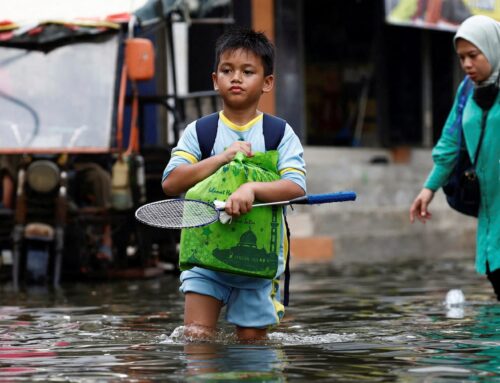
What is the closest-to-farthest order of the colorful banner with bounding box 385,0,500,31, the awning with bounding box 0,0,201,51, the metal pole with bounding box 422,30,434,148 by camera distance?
1. the awning with bounding box 0,0,201,51
2. the colorful banner with bounding box 385,0,500,31
3. the metal pole with bounding box 422,30,434,148

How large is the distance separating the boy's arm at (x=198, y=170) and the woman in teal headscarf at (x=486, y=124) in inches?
78.1

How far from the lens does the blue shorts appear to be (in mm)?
7031

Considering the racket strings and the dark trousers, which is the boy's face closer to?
the racket strings

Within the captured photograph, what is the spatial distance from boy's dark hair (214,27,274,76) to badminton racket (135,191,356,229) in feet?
2.16

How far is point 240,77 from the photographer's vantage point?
692 cm

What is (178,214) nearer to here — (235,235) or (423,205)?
(235,235)

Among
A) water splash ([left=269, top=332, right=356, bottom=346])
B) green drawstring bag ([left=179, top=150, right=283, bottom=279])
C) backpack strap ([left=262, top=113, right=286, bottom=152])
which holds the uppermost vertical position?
backpack strap ([left=262, top=113, right=286, bottom=152])

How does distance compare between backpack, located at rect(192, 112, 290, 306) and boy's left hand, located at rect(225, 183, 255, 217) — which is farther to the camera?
backpack, located at rect(192, 112, 290, 306)

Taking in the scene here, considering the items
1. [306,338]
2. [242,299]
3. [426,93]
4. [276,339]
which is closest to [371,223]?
[426,93]

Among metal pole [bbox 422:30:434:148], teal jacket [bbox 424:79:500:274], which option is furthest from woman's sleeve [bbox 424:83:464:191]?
metal pole [bbox 422:30:434:148]

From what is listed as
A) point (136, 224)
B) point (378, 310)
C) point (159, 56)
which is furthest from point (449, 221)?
point (378, 310)

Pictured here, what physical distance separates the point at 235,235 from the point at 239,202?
255 mm

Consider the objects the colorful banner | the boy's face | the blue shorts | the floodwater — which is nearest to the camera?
the floodwater

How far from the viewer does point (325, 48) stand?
75.3 feet
